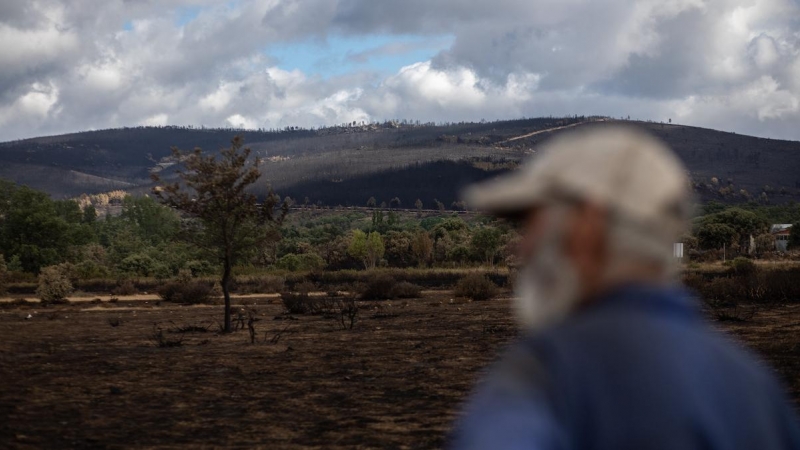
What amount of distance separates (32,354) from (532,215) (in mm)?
15036

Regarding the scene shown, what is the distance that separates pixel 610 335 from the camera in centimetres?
123

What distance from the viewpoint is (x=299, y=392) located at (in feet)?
35.3

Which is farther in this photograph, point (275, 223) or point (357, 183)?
point (357, 183)

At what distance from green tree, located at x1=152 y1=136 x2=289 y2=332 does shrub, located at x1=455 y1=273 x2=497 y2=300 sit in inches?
466

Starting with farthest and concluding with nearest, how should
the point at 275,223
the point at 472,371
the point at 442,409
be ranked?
the point at 275,223, the point at 472,371, the point at 442,409

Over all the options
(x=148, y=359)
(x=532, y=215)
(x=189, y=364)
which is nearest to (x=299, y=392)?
(x=189, y=364)

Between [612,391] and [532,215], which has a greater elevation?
[532,215]

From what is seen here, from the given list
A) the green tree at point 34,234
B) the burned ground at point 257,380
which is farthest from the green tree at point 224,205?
the green tree at point 34,234

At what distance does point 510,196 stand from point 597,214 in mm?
129

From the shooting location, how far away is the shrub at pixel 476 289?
29.7 meters

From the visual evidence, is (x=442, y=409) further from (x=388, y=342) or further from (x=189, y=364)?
(x=388, y=342)

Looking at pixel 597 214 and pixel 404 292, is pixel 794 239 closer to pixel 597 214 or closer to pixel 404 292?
pixel 404 292

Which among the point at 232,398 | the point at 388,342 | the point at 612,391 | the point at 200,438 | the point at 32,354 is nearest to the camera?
the point at 612,391

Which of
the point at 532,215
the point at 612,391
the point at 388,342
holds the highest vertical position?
the point at 532,215
